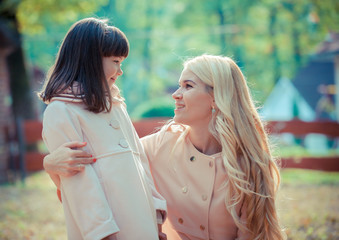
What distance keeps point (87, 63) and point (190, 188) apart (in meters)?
1.21

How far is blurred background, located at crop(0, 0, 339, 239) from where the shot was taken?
21.6ft

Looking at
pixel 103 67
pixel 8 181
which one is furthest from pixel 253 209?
→ pixel 8 181

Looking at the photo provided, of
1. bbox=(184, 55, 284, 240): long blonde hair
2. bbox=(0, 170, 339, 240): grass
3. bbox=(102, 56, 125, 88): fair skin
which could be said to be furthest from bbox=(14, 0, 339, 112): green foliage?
bbox=(102, 56, 125, 88): fair skin

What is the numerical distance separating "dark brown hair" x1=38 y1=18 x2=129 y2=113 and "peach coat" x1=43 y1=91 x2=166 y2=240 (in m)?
0.08

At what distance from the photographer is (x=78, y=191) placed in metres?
2.13

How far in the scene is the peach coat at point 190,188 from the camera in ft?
9.20

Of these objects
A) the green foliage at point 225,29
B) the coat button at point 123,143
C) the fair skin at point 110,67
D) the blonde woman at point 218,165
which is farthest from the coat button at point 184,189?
the green foliage at point 225,29

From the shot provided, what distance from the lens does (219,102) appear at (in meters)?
2.81

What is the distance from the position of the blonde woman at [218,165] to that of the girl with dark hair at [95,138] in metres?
0.51

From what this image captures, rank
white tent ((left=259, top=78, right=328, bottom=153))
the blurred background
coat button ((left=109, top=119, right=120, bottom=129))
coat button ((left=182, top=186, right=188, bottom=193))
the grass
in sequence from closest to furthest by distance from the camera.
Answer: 1. coat button ((left=109, top=119, right=120, bottom=129))
2. coat button ((left=182, top=186, right=188, bottom=193))
3. the grass
4. the blurred background
5. white tent ((left=259, top=78, right=328, bottom=153))

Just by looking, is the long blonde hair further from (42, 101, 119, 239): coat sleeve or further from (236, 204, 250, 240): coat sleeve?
(42, 101, 119, 239): coat sleeve

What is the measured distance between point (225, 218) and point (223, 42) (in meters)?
18.7

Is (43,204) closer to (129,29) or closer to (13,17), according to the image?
(13,17)

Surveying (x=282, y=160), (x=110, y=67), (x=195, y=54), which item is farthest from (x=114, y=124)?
(x=195, y=54)
